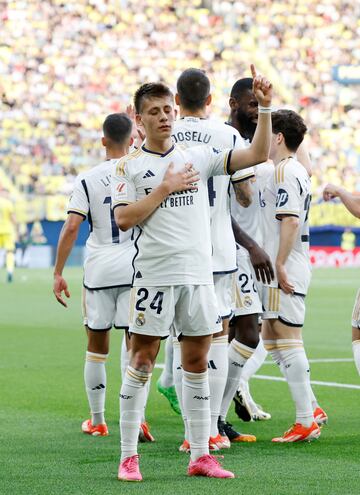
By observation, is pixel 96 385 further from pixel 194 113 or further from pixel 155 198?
pixel 155 198

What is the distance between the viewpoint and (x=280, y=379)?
9.38 metres

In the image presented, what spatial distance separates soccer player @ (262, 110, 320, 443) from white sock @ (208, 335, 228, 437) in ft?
1.77

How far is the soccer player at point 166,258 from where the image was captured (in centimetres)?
490

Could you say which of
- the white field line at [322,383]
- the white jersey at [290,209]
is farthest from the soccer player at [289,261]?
the white field line at [322,383]

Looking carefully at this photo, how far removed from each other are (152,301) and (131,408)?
0.51 metres

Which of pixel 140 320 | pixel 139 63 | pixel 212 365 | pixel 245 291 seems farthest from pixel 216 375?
pixel 139 63

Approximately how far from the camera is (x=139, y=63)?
37.6 metres

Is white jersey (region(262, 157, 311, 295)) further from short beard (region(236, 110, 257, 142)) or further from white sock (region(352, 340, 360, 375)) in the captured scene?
white sock (region(352, 340, 360, 375))

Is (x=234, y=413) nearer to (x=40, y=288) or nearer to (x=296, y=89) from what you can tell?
(x=40, y=288)

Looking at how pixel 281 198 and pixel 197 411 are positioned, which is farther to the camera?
pixel 281 198

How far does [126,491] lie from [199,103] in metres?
2.21

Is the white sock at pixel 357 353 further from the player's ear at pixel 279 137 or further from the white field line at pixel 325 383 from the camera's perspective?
the white field line at pixel 325 383

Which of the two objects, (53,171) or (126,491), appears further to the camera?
(53,171)

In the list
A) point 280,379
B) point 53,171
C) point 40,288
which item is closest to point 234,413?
point 280,379
